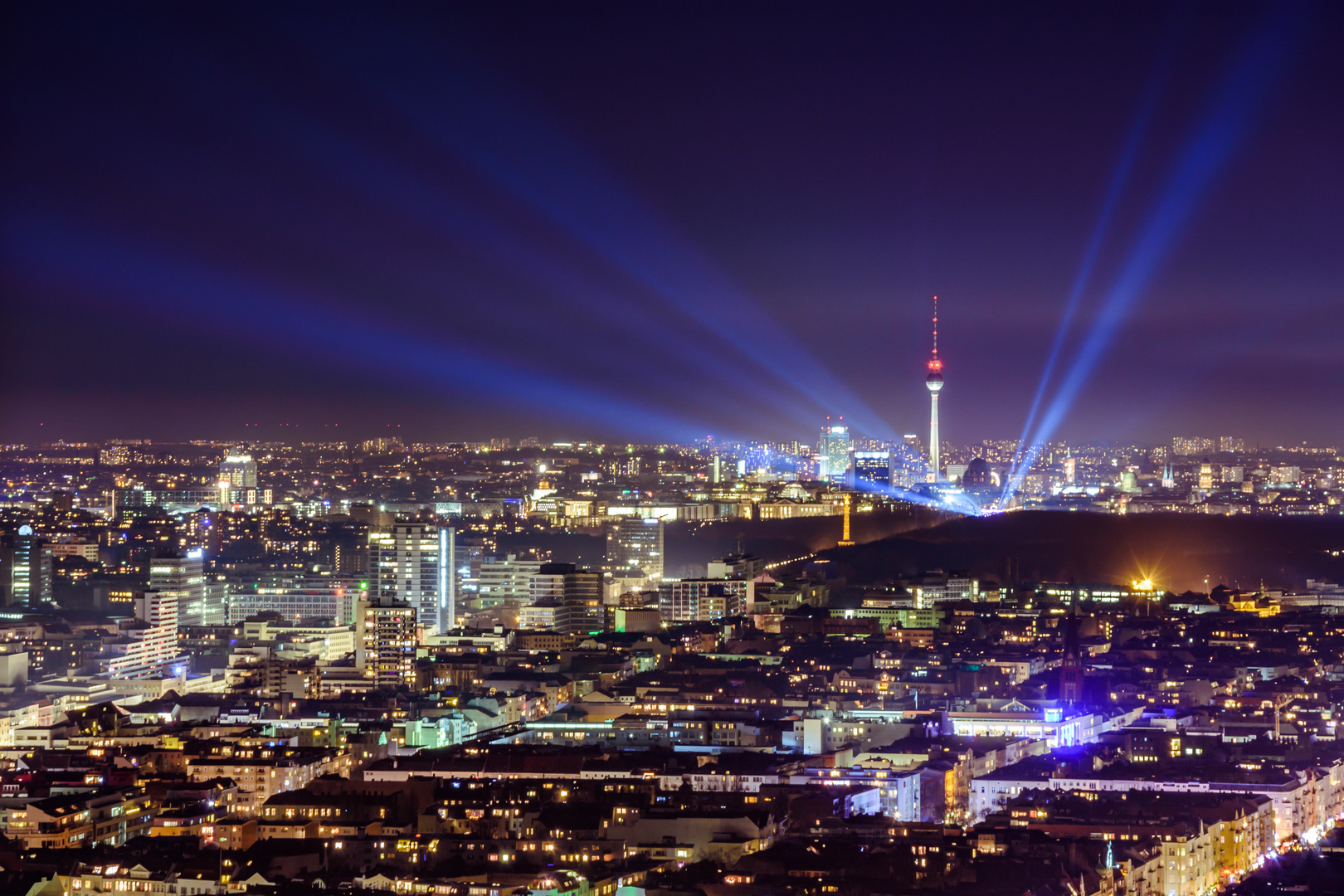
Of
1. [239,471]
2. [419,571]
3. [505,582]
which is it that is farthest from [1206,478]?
[419,571]

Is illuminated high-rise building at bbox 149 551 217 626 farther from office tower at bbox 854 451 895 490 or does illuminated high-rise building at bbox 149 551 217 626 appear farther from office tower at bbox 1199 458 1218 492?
office tower at bbox 1199 458 1218 492

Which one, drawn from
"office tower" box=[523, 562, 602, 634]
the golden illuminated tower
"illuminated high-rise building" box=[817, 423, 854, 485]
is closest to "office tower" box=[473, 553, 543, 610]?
"office tower" box=[523, 562, 602, 634]

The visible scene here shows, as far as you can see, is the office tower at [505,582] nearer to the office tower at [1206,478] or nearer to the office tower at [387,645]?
the office tower at [387,645]

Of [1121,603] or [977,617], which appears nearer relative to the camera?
[977,617]

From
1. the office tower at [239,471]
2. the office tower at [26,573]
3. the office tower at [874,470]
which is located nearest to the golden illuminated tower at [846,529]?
the office tower at [874,470]

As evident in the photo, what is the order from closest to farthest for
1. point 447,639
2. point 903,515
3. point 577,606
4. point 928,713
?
Result: point 928,713 < point 447,639 < point 577,606 < point 903,515

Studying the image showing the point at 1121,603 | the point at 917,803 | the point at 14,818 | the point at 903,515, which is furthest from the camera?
the point at 903,515

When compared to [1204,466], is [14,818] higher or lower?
lower

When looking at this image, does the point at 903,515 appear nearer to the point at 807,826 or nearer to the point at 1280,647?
the point at 1280,647

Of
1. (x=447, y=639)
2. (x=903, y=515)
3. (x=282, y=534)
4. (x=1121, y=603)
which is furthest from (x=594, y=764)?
(x=903, y=515)
